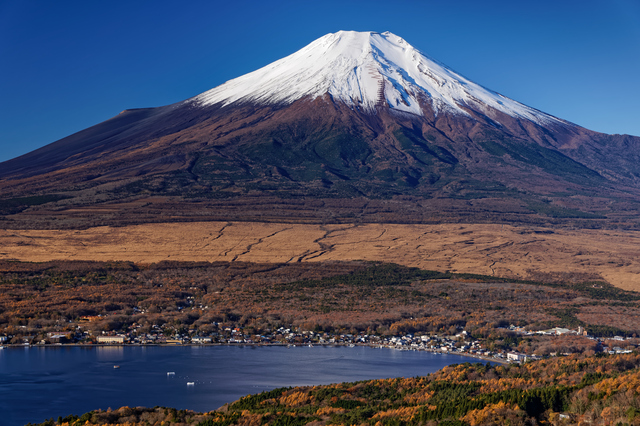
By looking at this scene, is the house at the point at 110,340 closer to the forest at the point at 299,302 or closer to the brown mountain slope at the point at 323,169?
the forest at the point at 299,302

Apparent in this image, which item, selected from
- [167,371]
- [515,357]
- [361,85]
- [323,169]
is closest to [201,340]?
[167,371]

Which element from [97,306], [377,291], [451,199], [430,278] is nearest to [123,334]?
[97,306]

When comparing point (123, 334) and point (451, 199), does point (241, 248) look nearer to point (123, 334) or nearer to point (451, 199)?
point (123, 334)

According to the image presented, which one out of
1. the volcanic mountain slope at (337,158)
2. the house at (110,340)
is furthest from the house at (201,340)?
the volcanic mountain slope at (337,158)

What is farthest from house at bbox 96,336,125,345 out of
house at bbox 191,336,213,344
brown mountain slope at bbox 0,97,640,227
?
brown mountain slope at bbox 0,97,640,227

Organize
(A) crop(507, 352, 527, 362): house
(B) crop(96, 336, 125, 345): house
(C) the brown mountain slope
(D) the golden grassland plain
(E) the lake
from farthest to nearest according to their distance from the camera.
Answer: (C) the brown mountain slope → (D) the golden grassland plain → (B) crop(96, 336, 125, 345): house → (A) crop(507, 352, 527, 362): house → (E) the lake

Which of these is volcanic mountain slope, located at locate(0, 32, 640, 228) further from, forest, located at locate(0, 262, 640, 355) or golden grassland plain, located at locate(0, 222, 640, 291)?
forest, located at locate(0, 262, 640, 355)
